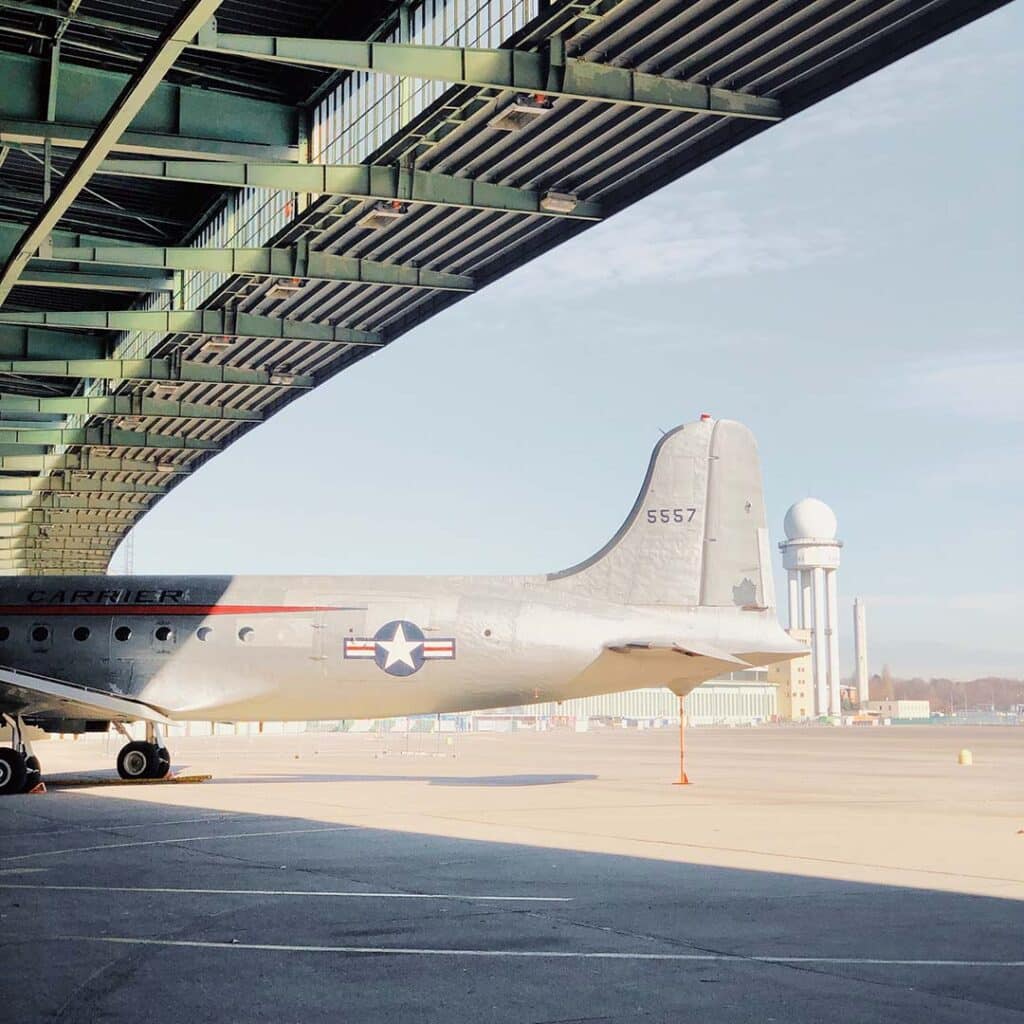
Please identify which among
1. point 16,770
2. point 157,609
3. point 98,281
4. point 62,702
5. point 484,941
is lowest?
point 16,770

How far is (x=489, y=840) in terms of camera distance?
1727 centimetres

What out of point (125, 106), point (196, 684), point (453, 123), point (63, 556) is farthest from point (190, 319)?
point (63, 556)

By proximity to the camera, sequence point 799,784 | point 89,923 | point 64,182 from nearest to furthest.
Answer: point 89,923 → point 64,182 → point 799,784

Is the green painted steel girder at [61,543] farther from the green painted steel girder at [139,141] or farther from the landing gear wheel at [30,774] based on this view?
the green painted steel girder at [139,141]

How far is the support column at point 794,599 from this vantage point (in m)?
174

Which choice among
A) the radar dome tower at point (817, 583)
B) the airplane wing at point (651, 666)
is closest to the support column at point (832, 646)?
the radar dome tower at point (817, 583)

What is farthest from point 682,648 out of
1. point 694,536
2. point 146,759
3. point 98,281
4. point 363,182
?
point 98,281

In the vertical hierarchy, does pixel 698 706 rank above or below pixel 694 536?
below

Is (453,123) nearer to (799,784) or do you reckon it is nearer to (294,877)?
(294,877)

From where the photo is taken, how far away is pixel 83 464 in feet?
161

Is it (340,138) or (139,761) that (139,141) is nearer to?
(340,138)

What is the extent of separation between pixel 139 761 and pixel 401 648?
7.22 metres

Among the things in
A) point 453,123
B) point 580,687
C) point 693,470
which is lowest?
point 580,687

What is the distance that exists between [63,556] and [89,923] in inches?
2418
